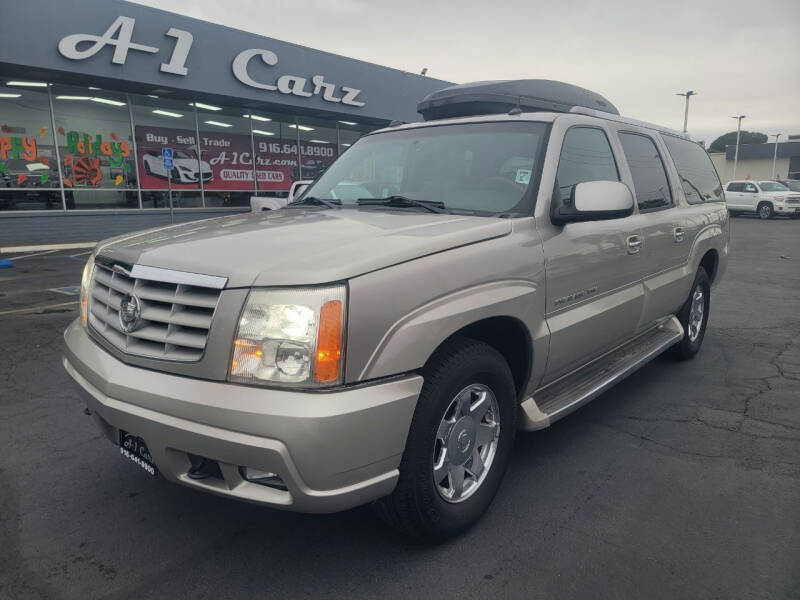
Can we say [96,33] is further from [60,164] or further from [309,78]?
[309,78]

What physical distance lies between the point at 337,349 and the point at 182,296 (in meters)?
0.64

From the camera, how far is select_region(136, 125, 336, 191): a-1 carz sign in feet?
54.3

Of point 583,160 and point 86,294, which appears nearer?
point 86,294

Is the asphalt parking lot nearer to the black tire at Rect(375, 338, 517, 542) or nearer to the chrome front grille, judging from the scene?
the black tire at Rect(375, 338, 517, 542)

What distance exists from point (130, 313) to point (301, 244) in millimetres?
728

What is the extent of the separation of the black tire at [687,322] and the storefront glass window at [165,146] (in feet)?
46.2

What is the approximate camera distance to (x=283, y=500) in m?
2.06

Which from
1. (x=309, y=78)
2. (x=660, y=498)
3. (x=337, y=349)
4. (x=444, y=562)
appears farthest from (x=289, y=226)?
(x=309, y=78)

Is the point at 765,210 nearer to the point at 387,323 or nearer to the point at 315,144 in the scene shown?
the point at 315,144

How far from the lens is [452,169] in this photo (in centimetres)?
335

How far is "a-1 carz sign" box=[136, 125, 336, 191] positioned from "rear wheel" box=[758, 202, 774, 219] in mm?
19547

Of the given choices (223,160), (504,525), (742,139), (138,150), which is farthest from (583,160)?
(742,139)

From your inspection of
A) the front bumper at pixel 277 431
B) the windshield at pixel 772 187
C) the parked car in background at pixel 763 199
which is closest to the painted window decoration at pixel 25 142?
the front bumper at pixel 277 431

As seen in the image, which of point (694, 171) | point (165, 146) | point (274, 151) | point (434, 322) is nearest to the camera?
point (434, 322)
